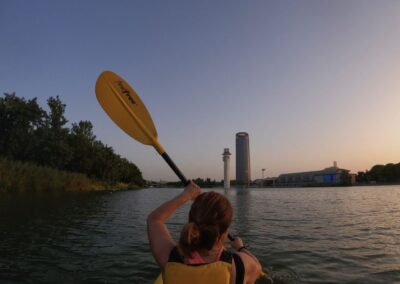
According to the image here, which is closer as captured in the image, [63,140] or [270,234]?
[270,234]

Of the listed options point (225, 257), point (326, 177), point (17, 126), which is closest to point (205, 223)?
point (225, 257)

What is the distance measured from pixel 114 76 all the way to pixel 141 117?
0.68 metres

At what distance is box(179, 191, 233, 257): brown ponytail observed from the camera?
2.51m

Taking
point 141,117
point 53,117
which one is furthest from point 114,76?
point 53,117

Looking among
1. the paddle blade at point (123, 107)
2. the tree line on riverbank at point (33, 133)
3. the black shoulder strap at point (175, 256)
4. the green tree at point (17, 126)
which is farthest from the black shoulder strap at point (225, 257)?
the green tree at point (17, 126)

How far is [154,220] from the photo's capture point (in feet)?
9.42

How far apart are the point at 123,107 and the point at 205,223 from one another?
2.98m

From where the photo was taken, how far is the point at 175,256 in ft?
8.67

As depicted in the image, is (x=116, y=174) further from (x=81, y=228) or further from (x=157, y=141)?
(x=157, y=141)

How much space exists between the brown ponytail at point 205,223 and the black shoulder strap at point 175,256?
7 centimetres

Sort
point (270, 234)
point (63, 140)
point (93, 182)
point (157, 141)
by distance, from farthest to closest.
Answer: point (93, 182) → point (63, 140) → point (270, 234) → point (157, 141)

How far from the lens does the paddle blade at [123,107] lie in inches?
199

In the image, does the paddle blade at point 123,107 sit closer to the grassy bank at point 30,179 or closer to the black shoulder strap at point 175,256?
the black shoulder strap at point 175,256

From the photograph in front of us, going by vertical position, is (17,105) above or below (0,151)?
above
